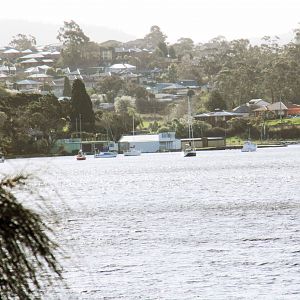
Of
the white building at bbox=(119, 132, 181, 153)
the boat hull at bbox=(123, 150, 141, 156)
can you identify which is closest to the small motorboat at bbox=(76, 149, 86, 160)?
the white building at bbox=(119, 132, 181, 153)

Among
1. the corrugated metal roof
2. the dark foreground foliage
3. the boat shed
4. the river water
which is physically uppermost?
the dark foreground foliage

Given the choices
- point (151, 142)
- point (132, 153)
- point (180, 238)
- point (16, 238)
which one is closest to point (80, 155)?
point (132, 153)

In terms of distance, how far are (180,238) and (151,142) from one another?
141m

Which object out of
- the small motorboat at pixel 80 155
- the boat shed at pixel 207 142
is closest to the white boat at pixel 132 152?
the boat shed at pixel 207 142

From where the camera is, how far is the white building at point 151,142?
18226 cm

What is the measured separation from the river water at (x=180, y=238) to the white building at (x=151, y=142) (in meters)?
77.1

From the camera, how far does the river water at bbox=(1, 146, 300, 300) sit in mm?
30188

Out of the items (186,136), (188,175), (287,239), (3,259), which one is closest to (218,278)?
(287,239)

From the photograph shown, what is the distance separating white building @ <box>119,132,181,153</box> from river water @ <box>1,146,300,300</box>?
77.1m

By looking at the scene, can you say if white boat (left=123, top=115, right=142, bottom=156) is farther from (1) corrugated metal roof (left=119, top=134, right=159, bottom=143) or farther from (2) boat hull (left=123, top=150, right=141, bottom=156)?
(1) corrugated metal roof (left=119, top=134, right=159, bottom=143)

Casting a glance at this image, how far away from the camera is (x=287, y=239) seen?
1704 inches

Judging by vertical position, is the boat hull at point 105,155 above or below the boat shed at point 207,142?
below

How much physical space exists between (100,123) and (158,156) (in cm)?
1499

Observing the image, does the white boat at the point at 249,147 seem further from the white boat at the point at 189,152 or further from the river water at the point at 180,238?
the river water at the point at 180,238
